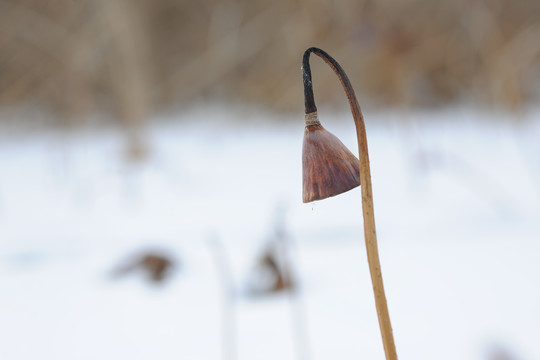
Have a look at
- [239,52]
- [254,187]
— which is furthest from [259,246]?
[239,52]

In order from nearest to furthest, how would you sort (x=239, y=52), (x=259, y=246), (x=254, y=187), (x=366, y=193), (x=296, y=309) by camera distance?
1. (x=366, y=193)
2. (x=296, y=309)
3. (x=259, y=246)
4. (x=254, y=187)
5. (x=239, y=52)

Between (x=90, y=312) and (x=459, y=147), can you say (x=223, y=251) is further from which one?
(x=459, y=147)

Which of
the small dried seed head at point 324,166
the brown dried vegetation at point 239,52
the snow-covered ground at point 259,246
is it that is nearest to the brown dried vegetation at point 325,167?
the small dried seed head at point 324,166

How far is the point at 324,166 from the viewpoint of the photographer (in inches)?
10.5

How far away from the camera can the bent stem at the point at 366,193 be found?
238 mm

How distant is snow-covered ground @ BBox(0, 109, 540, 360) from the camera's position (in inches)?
27.1

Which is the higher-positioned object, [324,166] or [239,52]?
[239,52]

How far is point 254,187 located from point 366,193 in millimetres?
1322

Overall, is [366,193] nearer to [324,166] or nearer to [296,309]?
[324,166]

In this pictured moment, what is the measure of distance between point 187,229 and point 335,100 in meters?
1.19

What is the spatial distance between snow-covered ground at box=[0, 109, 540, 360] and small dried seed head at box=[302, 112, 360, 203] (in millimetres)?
421

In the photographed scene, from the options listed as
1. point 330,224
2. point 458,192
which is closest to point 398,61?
point 458,192

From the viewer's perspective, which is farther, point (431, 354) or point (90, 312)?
point (90, 312)

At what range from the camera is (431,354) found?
634 millimetres
